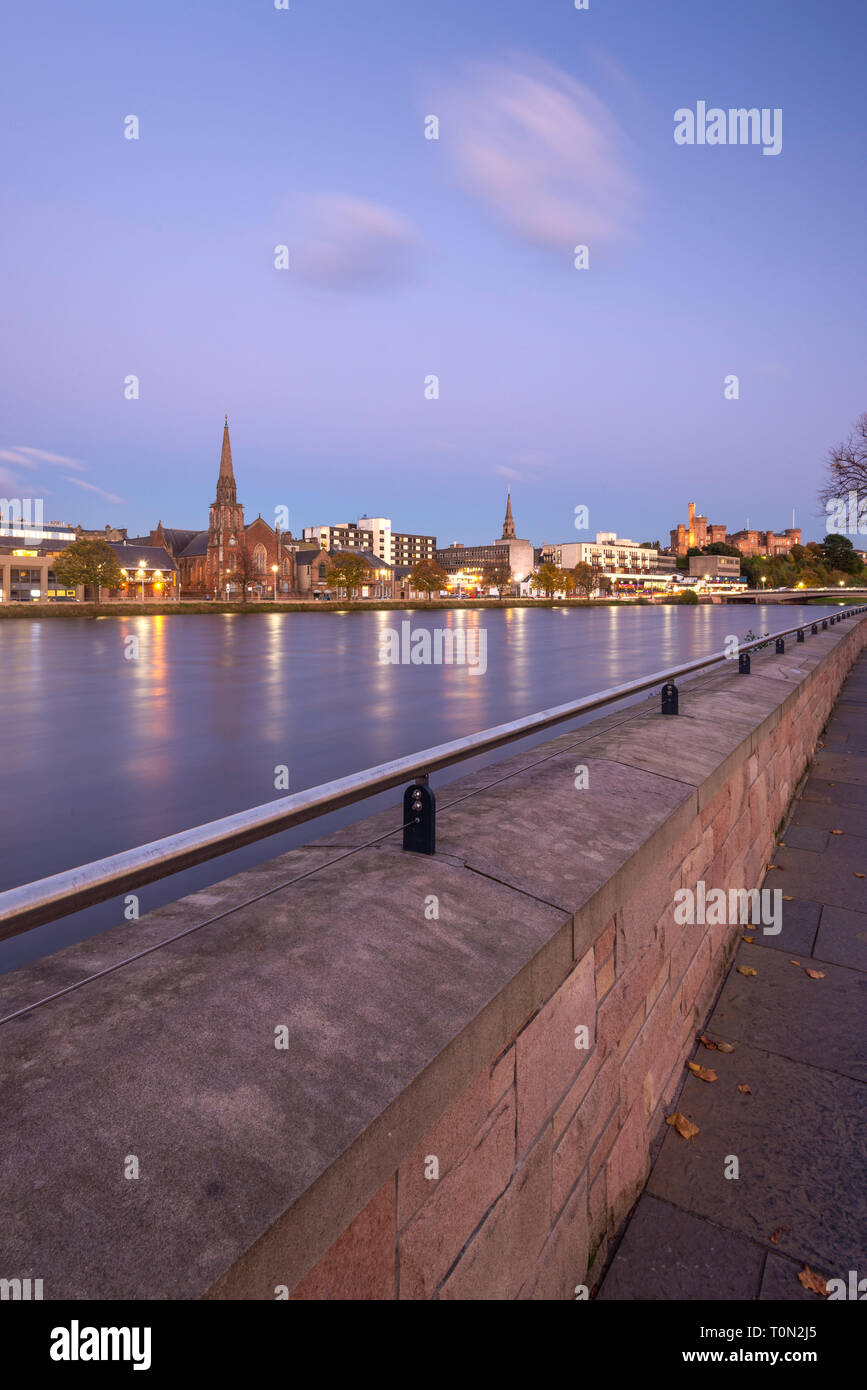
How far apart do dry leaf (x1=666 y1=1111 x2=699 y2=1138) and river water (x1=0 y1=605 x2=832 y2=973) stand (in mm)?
3888

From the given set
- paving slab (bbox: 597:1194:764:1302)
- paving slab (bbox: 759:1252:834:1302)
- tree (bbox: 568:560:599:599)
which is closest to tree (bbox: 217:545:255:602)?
tree (bbox: 568:560:599:599)

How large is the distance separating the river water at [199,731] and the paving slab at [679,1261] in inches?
154

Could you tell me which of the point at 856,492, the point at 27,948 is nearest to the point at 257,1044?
the point at 27,948

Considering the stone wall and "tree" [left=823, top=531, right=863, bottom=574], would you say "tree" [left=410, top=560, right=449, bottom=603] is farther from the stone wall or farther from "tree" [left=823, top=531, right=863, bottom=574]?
the stone wall

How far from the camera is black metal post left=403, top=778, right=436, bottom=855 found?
2783mm

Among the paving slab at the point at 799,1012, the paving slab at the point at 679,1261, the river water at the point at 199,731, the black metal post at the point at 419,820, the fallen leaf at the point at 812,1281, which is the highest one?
the black metal post at the point at 419,820

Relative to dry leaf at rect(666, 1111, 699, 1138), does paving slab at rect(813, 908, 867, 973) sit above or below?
above

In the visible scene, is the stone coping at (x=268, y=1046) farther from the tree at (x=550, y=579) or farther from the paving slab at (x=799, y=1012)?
the tree at (x=550, y=579)

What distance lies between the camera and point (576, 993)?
99.5 inches

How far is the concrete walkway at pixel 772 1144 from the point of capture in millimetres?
2773

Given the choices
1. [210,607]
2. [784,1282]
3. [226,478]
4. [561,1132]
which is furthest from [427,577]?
[561,1132]

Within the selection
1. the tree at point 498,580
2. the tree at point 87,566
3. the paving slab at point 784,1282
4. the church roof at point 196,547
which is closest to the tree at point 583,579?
the tree at point 498,580
